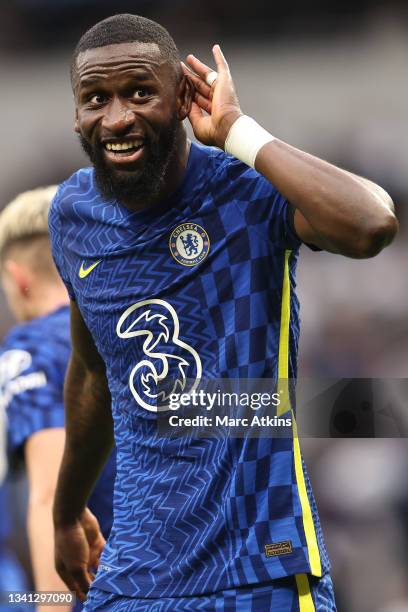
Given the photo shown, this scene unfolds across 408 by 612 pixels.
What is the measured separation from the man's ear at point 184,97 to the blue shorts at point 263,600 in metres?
1.32

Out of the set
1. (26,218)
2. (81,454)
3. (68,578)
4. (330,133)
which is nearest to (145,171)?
(81,454)

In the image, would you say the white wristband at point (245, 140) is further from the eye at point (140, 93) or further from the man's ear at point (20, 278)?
the man's ear at point (20, 278)

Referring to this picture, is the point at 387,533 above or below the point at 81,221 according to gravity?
below

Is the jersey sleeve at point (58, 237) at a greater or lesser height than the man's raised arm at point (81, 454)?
greater

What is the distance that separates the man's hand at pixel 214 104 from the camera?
3.14 m

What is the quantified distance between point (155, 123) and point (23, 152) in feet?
25.4

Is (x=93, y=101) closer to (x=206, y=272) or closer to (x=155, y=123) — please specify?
(x=155, y=123)

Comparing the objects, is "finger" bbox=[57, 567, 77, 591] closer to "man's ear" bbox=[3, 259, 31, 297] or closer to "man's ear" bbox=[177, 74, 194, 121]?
"man's ear" bbox=[177, 74, 194, 121]

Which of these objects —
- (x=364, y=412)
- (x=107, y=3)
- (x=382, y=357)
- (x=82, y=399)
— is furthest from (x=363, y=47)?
(x=82, y=399)

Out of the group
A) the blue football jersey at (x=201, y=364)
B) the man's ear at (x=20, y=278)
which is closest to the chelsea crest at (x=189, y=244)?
the blue football jersey at (x=201, y=364)

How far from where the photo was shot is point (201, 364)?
3.12m

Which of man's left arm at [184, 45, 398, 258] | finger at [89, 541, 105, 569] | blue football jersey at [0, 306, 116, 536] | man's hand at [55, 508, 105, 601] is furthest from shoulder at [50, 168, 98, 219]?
blue football jersey at [0, 306, 116, 536]

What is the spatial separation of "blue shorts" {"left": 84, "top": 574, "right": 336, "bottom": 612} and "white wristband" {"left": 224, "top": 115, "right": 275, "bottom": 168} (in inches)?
43.6

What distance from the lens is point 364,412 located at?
452 centimetres
